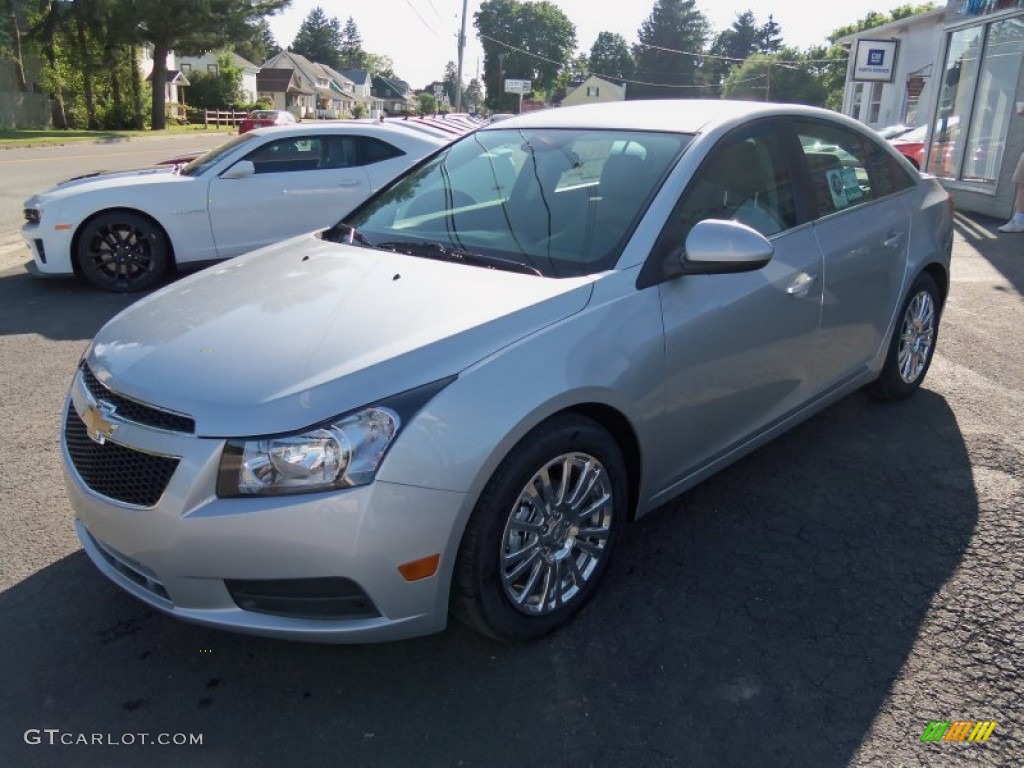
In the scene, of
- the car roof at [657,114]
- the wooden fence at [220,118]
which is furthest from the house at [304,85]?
the car roof at [657,114]

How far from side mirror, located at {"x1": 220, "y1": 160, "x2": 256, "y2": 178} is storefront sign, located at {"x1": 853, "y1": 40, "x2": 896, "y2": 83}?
760 inches

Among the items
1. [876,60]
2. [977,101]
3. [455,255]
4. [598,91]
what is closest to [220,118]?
[876,60]

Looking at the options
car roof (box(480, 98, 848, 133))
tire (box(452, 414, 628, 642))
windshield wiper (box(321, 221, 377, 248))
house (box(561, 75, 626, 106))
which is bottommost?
tire (box(452, 414, 628, 642))

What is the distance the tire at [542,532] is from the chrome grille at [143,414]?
0.86 meters

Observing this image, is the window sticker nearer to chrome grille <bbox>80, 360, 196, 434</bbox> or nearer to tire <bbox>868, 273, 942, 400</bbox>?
tire <bbox>868, 273, 942, 400</bbox>

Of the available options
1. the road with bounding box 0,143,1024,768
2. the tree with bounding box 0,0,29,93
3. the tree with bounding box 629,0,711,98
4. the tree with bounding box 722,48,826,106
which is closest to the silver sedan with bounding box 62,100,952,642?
the road with bounding box 0,143,1024,768

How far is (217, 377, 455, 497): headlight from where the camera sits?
2.26 metres

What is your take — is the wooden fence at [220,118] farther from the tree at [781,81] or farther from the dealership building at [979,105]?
the dealership building at [979,105]

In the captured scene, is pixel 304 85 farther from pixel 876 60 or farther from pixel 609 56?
pixel 876 60

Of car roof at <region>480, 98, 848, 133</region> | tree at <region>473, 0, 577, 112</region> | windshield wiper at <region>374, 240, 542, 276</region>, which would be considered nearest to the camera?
windshield wiper at <region>374, 240, 542, 276</region>

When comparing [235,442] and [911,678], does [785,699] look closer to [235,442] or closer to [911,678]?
[911,678]

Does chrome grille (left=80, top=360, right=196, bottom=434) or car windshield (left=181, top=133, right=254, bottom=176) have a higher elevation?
car windshield (left=181, top=133, right=254, bottom=176)

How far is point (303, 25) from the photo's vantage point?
464 feet

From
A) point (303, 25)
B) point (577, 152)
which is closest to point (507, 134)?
point (577, 152)
